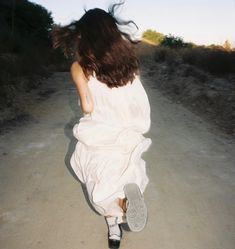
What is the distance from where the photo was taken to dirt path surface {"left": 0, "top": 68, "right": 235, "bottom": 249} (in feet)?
10.7

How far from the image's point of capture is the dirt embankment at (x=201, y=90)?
26.2 ft

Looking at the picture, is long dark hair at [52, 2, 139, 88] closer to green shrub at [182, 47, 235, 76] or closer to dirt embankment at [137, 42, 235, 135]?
dirt embankment at [137, 42, 235, 135]

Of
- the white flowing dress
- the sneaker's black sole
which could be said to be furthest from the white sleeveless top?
the sneaker's black sole

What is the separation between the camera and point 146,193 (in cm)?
419

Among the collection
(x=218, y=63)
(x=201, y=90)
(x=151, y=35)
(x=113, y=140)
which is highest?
(x=113, y=140)

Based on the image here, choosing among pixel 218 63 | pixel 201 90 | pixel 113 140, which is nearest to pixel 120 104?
pixel 113 140

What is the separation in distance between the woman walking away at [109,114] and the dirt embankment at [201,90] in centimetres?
437

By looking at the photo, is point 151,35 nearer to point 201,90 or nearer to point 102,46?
point 201,90

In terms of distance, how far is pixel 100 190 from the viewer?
2932 mm

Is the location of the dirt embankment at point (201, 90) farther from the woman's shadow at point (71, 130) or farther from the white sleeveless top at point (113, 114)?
the white sleeveless top at point (113, 114)

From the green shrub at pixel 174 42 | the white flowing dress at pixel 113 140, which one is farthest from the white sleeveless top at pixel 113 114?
the green shrub at pixel 174 42

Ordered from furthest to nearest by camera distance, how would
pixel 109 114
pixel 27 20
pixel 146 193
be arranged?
pixel 27 20 < pixel 146 193 < pixel 109 114

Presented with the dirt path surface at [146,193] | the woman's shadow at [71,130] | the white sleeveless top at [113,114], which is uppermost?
the white sleeveless top at [113,114]

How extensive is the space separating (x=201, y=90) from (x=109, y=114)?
7514mm
